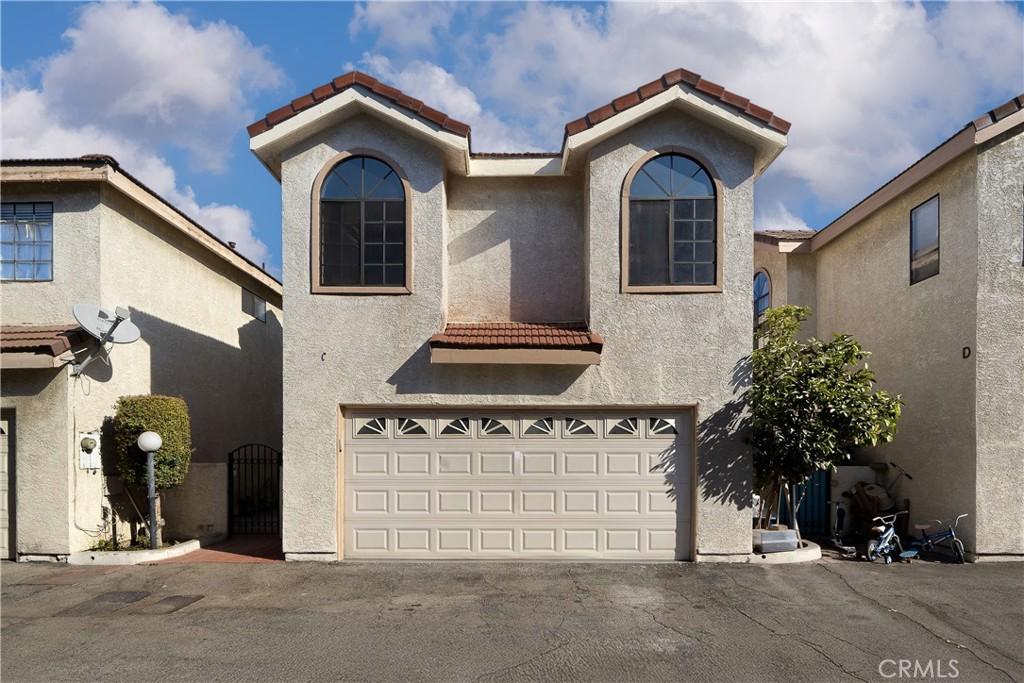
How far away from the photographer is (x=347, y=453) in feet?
29.0

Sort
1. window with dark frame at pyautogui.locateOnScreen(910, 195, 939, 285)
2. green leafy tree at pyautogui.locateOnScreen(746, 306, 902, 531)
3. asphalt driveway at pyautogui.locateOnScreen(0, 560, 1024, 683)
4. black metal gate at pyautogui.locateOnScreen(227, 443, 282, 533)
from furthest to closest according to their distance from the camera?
1. black metal gate at pyautogui.locateOnScreen(227, 443, 282, 533)
2. window with dark frame at pyautogui.locateOnScreen(910, 195, 939, 285)
3. green leafy tree at pyautogui.locateOnScreen(746, 306, 902, 531)
4. asphalt driveway at pyautogui.locateOnScreen(0, 560, 1024, 683)

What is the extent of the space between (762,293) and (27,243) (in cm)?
1443

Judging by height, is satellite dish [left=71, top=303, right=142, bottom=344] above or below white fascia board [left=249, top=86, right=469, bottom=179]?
below

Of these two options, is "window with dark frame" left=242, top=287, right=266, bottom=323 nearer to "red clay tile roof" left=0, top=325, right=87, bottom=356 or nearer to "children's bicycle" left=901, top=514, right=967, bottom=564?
"red clay tile roof" left=0, top=325, right=87, bottom=356

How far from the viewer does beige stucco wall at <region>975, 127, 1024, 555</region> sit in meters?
8.48

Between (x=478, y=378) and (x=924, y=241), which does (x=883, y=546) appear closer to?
(x=924, y=241)

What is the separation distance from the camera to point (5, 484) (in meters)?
8.77

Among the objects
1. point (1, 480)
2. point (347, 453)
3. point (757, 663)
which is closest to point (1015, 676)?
point (757, 663)

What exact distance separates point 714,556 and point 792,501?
62.5 inches

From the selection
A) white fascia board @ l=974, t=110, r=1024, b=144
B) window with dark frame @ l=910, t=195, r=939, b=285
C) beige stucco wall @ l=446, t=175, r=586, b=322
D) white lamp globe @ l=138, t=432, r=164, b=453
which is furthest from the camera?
window with dark frame @ l=910, t=195, r=939, b=285

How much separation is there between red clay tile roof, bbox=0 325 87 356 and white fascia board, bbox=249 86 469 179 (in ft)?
12.2

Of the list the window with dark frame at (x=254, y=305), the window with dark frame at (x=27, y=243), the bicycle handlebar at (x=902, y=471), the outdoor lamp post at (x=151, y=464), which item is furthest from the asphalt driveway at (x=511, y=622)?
the window with dark frame at (x=254, y=305)

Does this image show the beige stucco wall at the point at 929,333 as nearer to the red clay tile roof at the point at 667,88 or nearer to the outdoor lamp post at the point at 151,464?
the red clay tile roof at the point at 667,88

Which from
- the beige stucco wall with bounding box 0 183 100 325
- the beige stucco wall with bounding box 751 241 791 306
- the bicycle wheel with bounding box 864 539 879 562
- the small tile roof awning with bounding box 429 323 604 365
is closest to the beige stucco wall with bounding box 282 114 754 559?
the small tile roof awning with bounding box 429 323 604 365
